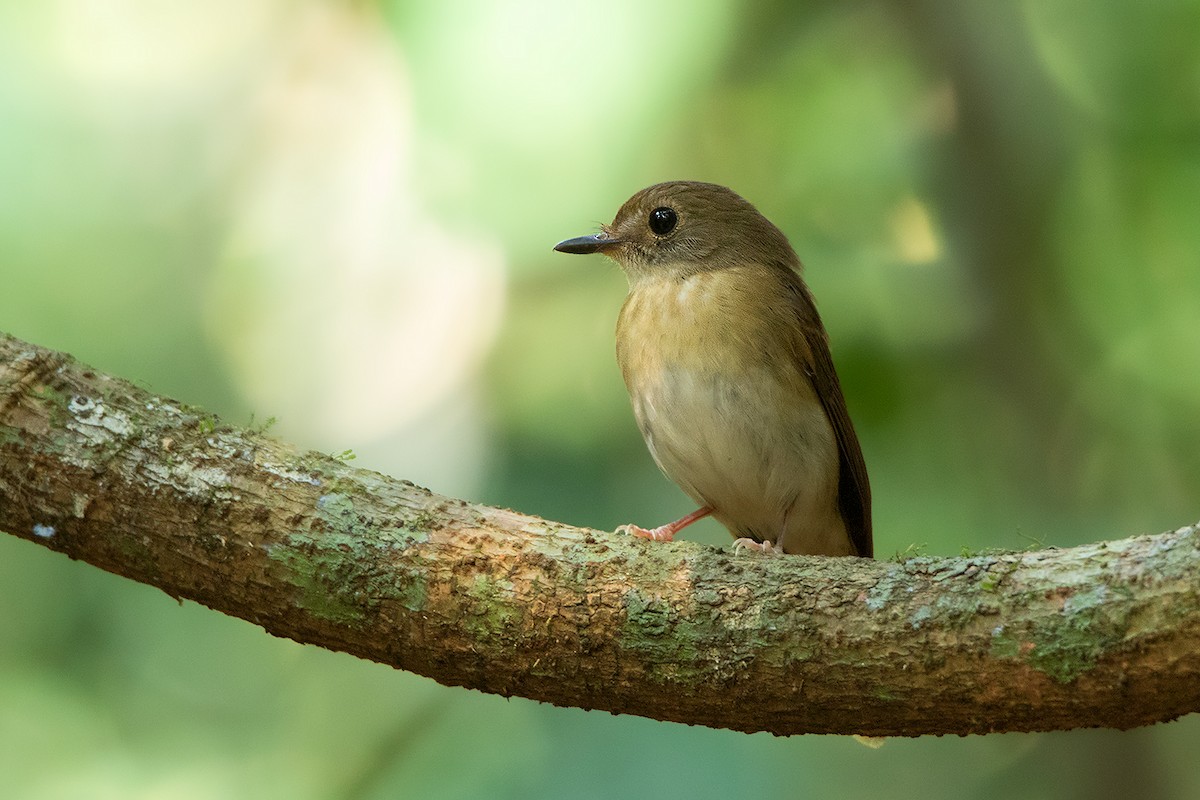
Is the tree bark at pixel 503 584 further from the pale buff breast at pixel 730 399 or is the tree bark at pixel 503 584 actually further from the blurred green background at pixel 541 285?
the blurred green background at pixel 541 285

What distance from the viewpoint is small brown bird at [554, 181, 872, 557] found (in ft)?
13.3

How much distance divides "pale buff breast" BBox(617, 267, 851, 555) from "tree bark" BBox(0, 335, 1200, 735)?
1245 mm

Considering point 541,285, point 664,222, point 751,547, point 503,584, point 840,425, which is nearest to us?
point 503,584

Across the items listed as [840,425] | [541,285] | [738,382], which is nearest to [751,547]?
[738,382]

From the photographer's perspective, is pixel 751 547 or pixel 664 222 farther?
pixel 664 222

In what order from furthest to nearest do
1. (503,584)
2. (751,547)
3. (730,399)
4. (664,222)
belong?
(664,222)
(730,399)
(751,547)
(503,584)

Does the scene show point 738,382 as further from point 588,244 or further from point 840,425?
point 588,244

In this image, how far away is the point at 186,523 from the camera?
9.18 feet

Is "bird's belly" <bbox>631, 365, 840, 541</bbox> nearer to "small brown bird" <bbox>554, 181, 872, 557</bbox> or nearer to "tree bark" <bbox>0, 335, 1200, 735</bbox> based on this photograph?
"small brown bird" <bbox>554, 181, 872, 557</bbox>

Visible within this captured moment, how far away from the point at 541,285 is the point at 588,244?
105 centimetres

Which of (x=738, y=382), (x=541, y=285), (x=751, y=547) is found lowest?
(x=751, y=547)

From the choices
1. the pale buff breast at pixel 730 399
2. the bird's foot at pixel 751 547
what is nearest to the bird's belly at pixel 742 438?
the pale buff breast at pixel 730 399

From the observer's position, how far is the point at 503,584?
9.10 ft

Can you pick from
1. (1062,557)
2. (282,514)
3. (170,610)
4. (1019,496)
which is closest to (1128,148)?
(1019,496)
